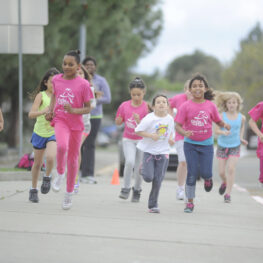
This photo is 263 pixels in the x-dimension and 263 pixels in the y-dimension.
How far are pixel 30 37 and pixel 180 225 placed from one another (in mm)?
5685

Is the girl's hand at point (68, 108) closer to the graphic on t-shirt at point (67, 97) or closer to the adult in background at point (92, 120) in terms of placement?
the graphic on t-shirt at point (67, 97)

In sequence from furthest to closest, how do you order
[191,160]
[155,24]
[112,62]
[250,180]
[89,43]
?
1. [155,24]
2. [112,62]
3. [89,43]
4. [250,180]
5. [191,160]

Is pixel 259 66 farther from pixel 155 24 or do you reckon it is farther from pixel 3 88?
pixel 3 88

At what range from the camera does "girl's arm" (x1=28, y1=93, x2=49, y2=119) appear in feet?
24.0

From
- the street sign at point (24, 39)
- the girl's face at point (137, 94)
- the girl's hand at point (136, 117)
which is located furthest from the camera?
the street sign at point (24, 39)

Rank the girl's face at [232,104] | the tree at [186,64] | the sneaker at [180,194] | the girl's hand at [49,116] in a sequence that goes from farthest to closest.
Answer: the tree at [186,64], the girl's face at [232,104], the sneaker at [180,194], the girl's hand at [49,116]

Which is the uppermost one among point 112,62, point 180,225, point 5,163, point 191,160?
point 112,62

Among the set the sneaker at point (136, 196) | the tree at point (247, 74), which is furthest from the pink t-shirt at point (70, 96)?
the tree at point (247, 74)

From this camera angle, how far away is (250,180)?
1559cm

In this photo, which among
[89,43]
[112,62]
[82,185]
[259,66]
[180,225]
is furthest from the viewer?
[259,66]

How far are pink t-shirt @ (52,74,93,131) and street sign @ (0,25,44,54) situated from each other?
4.02 meters

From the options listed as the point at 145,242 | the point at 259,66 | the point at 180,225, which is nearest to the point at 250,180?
the point at 180,225

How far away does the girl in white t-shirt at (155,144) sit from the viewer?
23.7 feet

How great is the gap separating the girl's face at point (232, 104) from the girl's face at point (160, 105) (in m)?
2.09
